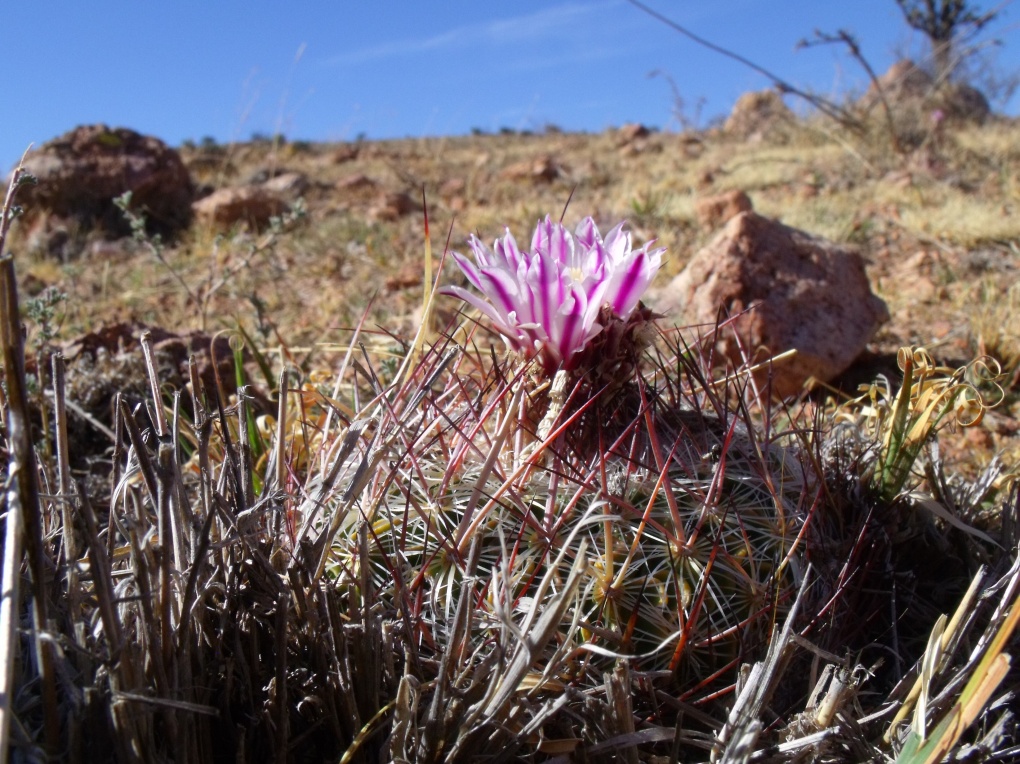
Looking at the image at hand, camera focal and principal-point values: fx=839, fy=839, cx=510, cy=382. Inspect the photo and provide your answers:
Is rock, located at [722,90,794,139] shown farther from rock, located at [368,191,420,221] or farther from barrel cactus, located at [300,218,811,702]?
barrel cactus, located at [300,218,811,702]

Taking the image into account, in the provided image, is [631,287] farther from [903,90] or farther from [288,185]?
[903,90]

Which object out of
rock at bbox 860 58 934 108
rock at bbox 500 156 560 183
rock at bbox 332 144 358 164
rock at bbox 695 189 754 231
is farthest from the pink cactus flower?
rock at bbox 332 144 358 164

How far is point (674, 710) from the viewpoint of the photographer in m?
1.26

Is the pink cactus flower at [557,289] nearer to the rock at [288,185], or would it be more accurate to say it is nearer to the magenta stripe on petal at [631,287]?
the magenta stripe on petal at [631,287]

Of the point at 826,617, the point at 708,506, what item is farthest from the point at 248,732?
the point at 826,617

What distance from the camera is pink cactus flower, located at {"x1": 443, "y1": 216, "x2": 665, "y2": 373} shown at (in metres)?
1.25

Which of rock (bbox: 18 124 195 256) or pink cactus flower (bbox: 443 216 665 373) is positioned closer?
pink cactus flower (bbox: 443 216 665 373)

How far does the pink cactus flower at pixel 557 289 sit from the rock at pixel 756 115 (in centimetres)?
1038

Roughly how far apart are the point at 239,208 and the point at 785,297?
5124 mm

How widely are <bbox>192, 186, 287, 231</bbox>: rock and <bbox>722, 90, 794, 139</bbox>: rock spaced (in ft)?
22.6

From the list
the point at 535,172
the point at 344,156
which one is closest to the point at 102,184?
the point at 535,172

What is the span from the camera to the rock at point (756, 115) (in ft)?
39.4

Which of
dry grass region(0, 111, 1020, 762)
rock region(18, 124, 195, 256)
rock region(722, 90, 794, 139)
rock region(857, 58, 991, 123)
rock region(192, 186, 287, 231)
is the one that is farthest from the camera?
rock region(722, 90, 794, 139)

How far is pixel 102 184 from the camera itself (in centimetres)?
729
